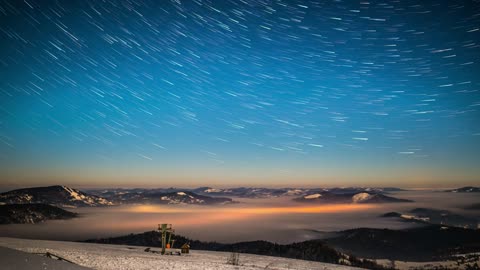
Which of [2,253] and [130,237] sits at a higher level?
[2,253]

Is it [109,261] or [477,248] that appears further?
[477,248]

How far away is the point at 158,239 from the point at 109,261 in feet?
388

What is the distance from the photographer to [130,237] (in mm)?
142500

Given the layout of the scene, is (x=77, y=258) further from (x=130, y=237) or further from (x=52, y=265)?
(x=130, y=237)

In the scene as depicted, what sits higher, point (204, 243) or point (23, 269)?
point (23, 269)

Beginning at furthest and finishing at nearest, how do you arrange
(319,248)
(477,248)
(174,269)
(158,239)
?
1. (477,248)
2. (158,239)
3. (319,248)
4. (174,269)

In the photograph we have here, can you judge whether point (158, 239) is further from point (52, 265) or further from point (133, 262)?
point (52, 265)

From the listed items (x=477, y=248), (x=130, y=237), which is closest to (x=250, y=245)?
(x=130, y=237)

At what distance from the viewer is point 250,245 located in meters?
129

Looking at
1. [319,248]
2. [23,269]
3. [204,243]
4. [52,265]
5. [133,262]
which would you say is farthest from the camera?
[204,243]

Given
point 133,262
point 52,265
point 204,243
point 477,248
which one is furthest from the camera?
point 477,248

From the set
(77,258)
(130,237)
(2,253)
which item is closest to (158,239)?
(130,237)

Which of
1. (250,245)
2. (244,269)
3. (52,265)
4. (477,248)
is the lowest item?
(477,248)

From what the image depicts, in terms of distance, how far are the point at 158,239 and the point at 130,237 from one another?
1360 cm
